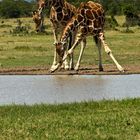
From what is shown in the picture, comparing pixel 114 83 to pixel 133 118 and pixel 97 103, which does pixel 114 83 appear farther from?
pixel 133 118

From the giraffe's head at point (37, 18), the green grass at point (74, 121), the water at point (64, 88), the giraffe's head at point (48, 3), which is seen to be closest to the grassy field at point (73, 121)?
the green grass at point (74, 121)

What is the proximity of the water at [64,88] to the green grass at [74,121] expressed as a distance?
109 cm

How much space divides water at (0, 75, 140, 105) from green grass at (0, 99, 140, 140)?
42.7 inches

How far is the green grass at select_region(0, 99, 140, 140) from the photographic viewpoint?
8234 millimetres

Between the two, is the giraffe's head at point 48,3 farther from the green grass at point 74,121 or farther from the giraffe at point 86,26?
the green grass at point 74,121

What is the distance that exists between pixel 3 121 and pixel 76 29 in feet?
30.5

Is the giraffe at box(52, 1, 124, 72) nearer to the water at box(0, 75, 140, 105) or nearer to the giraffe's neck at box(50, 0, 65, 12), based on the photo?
the giraffe's neck at box(50, 0, 65, 12)

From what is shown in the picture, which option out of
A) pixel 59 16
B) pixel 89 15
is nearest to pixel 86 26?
pixel 89 15

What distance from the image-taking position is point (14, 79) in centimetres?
1555

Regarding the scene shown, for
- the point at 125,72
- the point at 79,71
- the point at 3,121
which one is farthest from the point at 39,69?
the point at 3,121

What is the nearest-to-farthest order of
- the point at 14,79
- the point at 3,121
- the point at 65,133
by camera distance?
the point at 65,133 → the point at 3,121 → the point at 14,79

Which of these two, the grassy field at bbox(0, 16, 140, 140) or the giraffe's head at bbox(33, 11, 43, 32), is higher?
the giraffe's head at bbox(33, 11, 43, 32)

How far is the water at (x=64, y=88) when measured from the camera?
12.1 m

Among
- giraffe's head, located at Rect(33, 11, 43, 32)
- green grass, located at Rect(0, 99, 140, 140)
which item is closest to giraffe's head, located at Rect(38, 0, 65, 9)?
giraffe's head, located at Rect(33, 11, 43, 32)
